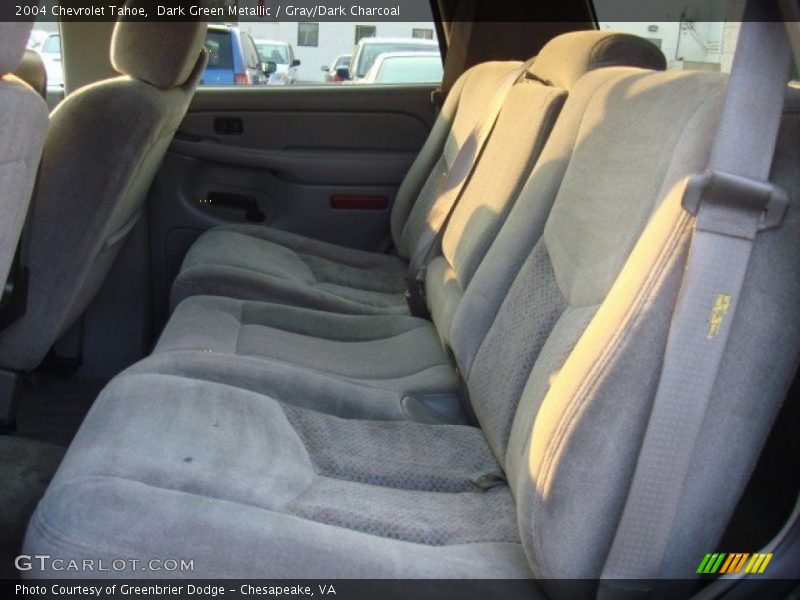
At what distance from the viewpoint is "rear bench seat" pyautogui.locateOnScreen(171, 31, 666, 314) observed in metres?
1.97

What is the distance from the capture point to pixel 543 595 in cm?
127

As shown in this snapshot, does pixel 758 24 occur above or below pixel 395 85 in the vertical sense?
above

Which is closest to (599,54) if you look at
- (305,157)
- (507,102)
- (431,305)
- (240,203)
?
(507,102)

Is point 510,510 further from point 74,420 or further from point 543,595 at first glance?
point 74,420

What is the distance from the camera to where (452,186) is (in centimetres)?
251

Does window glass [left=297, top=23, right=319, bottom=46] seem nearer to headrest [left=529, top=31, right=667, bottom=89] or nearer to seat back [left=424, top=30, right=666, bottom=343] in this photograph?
seat back [left=424, top=30, right=666, bottom=343]

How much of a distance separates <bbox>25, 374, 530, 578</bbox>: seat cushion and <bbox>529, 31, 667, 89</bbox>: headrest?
2.30ft

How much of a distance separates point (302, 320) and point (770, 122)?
1.38m

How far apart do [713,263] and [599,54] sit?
86cm

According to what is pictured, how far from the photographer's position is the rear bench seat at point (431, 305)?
75.9 inches

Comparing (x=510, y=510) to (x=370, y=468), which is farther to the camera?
(x=370, y=468)

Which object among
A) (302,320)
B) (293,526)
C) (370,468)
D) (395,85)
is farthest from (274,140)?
(293,526)

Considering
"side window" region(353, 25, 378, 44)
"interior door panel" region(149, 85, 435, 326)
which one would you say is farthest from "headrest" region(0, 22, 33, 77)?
"side window" region(353, 25, 378, 44)

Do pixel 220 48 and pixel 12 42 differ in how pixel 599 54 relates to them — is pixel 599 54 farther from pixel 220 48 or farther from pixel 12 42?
→ pixel 220 48
